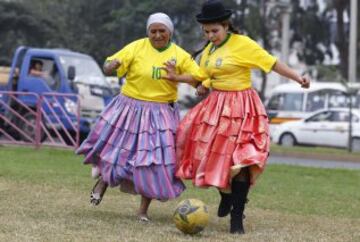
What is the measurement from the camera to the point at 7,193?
8539 mm

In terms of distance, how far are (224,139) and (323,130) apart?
63.9 ft

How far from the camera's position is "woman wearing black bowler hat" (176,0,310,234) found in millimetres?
6613

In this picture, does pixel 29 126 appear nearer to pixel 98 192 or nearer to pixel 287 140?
pixel 98 192

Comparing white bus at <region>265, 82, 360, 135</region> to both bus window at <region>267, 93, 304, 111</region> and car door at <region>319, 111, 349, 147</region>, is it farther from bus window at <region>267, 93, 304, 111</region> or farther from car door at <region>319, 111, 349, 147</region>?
car door at <region>319, 111, 349, 147</region>

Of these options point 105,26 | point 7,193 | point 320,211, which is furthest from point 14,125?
point 105,26

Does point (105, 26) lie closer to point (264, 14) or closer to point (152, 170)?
point (264, 14)

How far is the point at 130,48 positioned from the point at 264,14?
32921 mm

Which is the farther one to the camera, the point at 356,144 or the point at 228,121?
the point at 356,144

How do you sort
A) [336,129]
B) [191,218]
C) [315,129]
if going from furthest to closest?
[315,129], [336,129], [191,218]

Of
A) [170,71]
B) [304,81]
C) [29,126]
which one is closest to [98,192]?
[170,71]

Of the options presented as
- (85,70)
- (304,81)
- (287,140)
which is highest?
(304,81)

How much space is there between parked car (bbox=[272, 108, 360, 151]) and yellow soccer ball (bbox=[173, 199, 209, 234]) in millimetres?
18525

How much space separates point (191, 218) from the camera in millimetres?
6340

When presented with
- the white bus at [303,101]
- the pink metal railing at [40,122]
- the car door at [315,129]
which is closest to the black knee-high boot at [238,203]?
the pink metal railing at [40,122]
